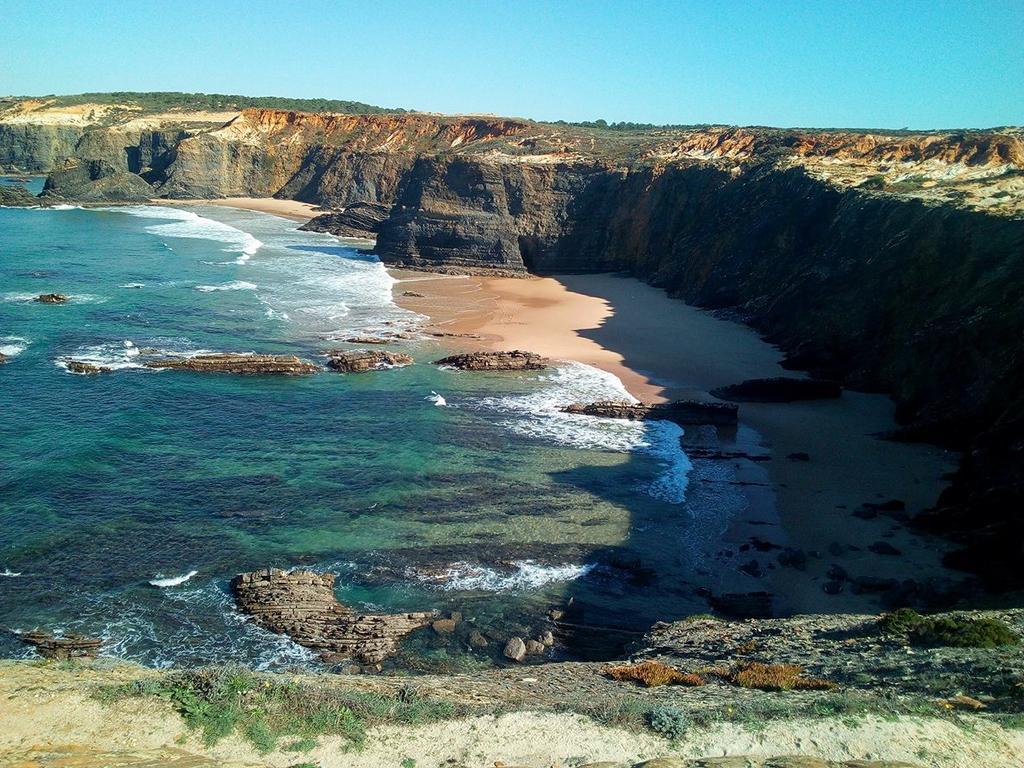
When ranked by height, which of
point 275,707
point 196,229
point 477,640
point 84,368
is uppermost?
point 196,229

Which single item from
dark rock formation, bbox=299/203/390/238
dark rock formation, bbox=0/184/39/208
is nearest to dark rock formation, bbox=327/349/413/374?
dark rock formation, bbox=299/203/390/238

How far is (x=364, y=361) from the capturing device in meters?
32.8

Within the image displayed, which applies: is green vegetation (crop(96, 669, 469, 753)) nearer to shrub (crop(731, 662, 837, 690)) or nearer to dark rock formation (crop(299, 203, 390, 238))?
shrub (crop(731, 662, 837, 690))

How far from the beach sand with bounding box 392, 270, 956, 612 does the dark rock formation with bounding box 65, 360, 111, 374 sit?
15473 mm

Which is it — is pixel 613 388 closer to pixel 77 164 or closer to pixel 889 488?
pixel 889 488

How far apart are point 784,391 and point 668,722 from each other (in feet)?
72.9

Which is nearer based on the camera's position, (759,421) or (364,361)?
(759,421)

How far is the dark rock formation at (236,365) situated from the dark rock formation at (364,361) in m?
1.19

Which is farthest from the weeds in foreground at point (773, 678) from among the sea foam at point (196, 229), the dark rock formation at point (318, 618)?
the sea foam at point (196, 229)

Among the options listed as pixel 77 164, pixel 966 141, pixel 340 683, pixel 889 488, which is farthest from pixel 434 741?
pixel 77 164

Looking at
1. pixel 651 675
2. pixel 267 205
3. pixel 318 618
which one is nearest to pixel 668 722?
pixel 651 675

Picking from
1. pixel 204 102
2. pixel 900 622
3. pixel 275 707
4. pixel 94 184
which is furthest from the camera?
pixel 204 102

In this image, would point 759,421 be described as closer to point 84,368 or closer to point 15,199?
point 84,368

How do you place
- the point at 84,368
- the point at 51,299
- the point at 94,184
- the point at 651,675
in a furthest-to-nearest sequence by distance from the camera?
the point at 94,184 → the point at 51,299 → the point at 84,368 → the point at 651,675
